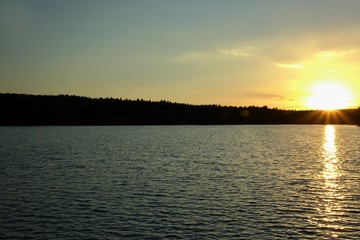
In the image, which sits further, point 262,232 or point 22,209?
point 22,209

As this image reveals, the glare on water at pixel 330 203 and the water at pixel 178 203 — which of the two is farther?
the glare on water at pixel 330 203

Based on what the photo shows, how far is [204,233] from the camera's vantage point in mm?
30109

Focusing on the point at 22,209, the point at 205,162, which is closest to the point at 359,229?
the point at 22,209

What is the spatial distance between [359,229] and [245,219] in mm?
9094

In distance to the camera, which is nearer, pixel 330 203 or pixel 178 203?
pixel 178 203

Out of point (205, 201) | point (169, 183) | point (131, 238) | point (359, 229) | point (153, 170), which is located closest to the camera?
point (131, 238)

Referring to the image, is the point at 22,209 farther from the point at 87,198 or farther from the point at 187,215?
the point at 187,215

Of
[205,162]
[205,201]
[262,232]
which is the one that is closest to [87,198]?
[205,201]

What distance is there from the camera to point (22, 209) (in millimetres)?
37094

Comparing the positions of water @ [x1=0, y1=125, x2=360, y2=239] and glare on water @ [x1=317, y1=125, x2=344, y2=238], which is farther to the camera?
glare on water @ [x1=317, y1=125, x2=344, y2=238]

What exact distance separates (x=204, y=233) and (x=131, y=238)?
5.63 m

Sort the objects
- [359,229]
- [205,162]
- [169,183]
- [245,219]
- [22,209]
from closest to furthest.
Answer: [359,229] < [245,219] < [22,209] < [169,183] < [205,162]

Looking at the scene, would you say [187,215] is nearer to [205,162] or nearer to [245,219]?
[245,219]

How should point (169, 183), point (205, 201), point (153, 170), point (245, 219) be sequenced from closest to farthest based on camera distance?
1. point (245, 219)
2. point (205, 201)
3. point (169, 183)
4. point (153, 170)
